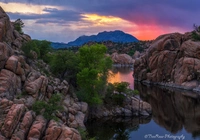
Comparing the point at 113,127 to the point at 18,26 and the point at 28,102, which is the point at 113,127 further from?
the point at 18,26

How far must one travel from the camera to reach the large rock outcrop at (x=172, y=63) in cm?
8800

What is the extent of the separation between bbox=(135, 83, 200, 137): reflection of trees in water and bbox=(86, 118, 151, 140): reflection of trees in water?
447cm

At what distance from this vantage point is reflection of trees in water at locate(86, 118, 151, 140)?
1645 inches

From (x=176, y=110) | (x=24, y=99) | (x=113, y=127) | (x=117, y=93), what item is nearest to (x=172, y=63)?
(x=176, y=110)

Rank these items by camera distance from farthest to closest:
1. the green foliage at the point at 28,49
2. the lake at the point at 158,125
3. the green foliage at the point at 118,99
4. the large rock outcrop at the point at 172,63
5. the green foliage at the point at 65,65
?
the large rock outcrop at the point at 172,63 → the green foliage at the point at 118,99 → the green foliage at the point at 65,65 → the green foliage at the point at 28,49 → the lake at the point at 158,125

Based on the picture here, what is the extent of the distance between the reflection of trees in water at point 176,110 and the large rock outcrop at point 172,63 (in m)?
9.08

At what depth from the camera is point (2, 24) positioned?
38.6 meters

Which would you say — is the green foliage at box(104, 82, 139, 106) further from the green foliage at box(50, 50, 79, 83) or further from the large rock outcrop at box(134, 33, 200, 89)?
Answer: the large rock outcrop at box(134, 33, 200, 89)

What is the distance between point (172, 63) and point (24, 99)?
77268mm

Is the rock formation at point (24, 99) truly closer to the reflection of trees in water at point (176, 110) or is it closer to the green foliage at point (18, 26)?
the green foliage at point (18, 26)

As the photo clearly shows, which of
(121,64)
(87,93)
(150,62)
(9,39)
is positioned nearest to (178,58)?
(150,62)

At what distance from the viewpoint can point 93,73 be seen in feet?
161

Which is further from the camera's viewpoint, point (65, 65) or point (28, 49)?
point (65, 65)

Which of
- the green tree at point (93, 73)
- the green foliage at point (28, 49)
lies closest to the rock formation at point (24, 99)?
the green foliage at point (28, 49)
